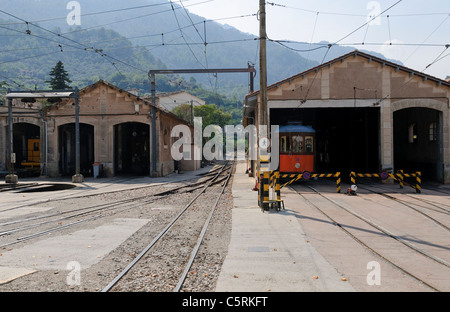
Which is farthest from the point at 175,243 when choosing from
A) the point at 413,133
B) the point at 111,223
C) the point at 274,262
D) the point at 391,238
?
the point at 413,133

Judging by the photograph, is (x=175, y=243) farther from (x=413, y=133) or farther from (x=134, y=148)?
(x=134, y=148)

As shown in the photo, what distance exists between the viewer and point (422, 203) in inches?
573

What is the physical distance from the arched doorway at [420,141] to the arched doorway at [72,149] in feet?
82.9

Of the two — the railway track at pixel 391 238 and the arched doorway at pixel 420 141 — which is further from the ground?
the arched doorway at pixel 420 141

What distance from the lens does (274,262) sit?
266 inches

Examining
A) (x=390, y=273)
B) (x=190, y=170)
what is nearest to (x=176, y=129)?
(x=190, y=170)

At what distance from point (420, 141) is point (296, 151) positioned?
433 inches

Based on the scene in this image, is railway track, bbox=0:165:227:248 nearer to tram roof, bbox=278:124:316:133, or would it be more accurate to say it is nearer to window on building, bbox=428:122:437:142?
tram roof, bbox=278:124:316:133

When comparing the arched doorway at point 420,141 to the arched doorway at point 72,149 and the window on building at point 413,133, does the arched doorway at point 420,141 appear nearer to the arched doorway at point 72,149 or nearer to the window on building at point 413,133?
the window on building at point 413,133

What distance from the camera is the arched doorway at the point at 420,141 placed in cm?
2298

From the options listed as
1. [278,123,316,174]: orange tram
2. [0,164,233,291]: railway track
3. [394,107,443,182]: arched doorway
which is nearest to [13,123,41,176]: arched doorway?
[0,164,233,291]: railway track

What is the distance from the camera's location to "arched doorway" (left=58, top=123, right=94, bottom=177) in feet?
98.0

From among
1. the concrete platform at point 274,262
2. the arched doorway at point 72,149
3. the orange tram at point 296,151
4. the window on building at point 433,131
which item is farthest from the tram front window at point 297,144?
the arched doorway at point 72,149

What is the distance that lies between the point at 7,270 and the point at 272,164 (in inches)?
669
